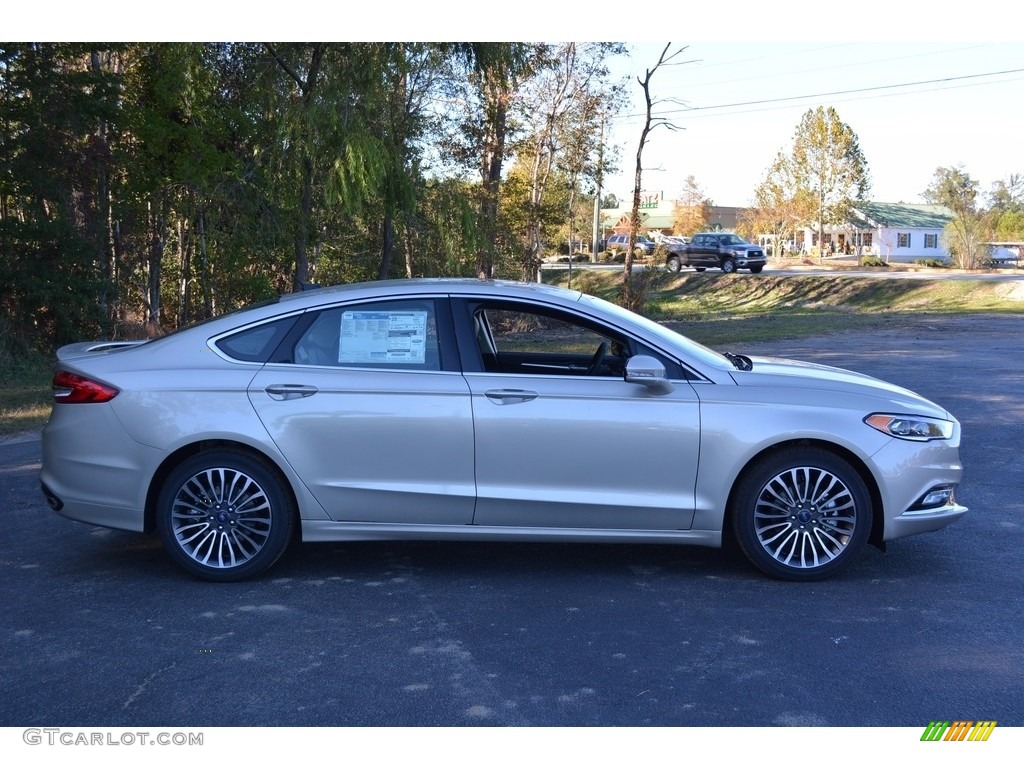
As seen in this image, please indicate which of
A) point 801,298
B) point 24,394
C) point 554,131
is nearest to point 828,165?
point 801,298

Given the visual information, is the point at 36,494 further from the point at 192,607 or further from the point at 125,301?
the point at 125,301

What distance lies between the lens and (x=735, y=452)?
18.1ft

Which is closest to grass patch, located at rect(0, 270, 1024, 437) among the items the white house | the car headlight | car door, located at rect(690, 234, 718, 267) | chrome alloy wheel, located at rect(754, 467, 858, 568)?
car door, located at rect(690, 234, 718, 267)

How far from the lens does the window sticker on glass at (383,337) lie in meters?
5.72

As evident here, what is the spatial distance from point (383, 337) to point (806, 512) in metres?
2.47

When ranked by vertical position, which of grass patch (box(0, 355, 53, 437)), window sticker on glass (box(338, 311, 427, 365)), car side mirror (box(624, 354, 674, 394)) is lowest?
grass patch (box(0, 355, 53, 437))

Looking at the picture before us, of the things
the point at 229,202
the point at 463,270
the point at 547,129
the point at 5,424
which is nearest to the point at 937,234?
the point at 547,129

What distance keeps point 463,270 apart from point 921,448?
55.4 feet

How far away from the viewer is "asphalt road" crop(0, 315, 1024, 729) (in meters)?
4.11

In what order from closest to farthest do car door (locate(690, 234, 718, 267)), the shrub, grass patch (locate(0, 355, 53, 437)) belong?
grass patch (locate(0, 355, 53, 437))
car door (locate(690, 234, 718, 267))
the shrub

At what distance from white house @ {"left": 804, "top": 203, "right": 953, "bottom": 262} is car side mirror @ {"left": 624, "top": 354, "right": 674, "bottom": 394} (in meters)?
65.0

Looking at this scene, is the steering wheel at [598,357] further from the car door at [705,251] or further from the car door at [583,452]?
the car door at [705,251]
